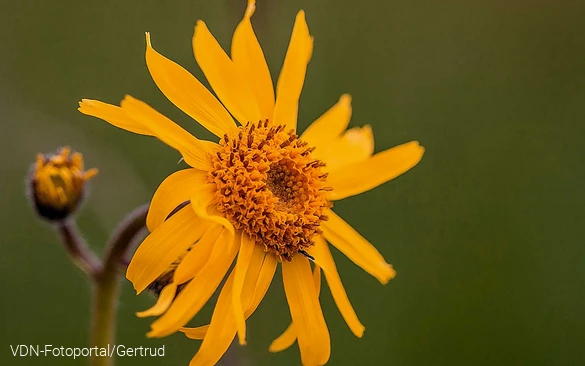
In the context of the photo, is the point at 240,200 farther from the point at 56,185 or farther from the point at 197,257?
the point at 56,185

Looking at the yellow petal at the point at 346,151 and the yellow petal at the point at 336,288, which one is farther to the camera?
the yellow petal at the point at 346,151

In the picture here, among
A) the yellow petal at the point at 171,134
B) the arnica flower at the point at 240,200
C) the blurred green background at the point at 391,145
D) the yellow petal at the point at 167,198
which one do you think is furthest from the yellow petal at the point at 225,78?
the blurred green background at the point at 391,145

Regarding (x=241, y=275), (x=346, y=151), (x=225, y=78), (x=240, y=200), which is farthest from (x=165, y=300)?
(x=346, y=151)

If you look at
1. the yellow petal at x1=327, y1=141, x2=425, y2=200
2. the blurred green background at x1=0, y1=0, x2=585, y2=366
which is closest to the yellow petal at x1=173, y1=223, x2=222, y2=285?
the yellow petal at x1=327, y1=141, x2=425, y2=200

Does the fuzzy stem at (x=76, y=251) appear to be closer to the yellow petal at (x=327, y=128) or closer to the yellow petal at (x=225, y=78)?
the yellow petal at (x=225, y=78)

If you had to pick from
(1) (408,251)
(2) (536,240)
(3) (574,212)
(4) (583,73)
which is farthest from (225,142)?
(4) (583,73)
